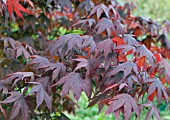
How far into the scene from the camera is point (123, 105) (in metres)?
1.27

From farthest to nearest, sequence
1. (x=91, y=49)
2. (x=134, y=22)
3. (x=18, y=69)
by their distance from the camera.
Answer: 1. (x=134, y=22)
2. (x=18, y=69)
3. (x=91, y=49)

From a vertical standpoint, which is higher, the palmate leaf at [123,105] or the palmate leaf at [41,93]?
the palmate leaf at [41,93]

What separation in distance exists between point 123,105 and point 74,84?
0.83 ft

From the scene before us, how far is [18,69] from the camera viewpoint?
70.9 inches

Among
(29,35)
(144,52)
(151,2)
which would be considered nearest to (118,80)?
(144,52)

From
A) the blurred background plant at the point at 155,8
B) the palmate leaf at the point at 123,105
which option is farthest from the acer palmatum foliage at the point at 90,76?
the blurred background plant at the point at 155,8

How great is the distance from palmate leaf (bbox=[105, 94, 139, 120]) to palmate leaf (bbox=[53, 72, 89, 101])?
16 cm

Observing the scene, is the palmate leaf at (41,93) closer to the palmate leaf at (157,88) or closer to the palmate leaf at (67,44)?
the palmate leaf at (67,44)

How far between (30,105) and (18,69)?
1.40ft

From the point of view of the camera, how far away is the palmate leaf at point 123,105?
1238 mm

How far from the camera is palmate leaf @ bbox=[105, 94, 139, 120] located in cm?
124

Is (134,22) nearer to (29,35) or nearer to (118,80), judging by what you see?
(29,35)

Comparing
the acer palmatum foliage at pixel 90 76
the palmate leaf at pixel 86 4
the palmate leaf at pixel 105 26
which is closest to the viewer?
the acer palmatum foliage at pixel 90 76

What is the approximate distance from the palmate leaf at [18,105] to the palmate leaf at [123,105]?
39cm
